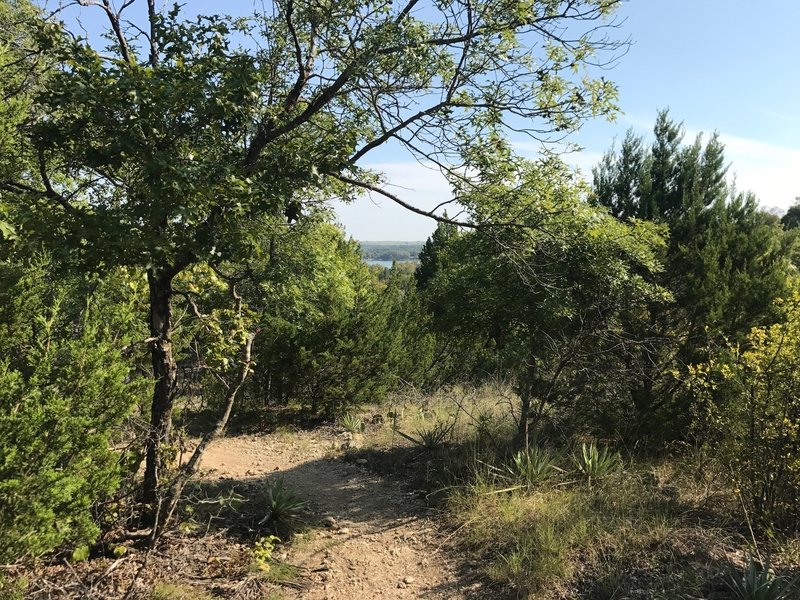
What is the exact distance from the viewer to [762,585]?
3.26 metres

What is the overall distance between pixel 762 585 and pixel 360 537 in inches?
134

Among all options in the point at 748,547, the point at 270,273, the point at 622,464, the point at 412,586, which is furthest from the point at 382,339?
the point at 748,547

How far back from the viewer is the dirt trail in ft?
14.0

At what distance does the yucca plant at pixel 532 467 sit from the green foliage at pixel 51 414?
387cm

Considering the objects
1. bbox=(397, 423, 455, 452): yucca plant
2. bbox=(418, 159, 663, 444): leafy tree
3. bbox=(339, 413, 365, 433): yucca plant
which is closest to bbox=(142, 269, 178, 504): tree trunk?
bbox=(418, 159, 663, 444): leafy tree

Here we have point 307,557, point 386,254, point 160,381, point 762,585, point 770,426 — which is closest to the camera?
point 762,585

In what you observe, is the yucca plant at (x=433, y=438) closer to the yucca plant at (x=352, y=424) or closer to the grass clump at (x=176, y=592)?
the yucca plant at (x=352, y=424)

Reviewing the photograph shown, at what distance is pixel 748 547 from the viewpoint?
3971mm

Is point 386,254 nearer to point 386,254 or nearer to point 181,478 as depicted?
point 386,254

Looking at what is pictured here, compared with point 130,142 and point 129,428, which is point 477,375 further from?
point 130,142

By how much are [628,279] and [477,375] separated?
8796mm

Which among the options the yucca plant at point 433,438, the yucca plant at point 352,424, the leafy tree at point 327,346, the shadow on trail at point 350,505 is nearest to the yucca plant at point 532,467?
the shadow on trail at point 350,505

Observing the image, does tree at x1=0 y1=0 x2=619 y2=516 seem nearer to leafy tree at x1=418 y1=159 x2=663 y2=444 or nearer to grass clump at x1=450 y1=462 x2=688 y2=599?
leafy tree at x1=418 y1=159 x2=663 y2=444

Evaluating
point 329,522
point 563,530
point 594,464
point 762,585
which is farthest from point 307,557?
point 762,585
